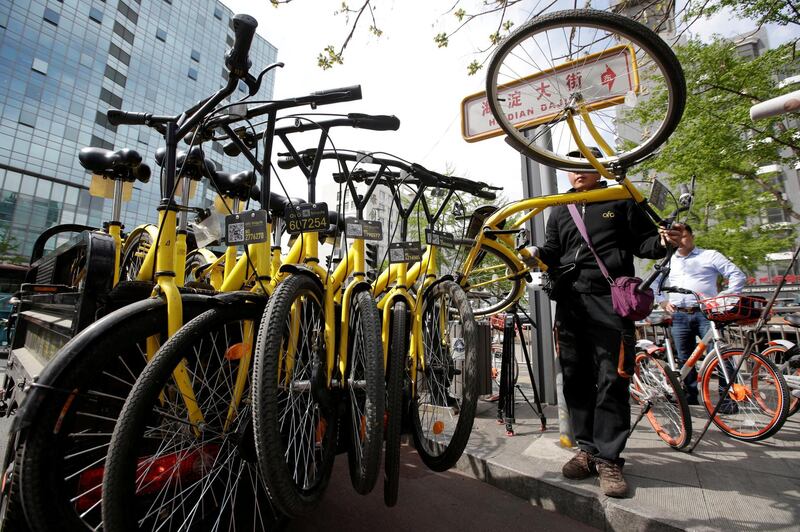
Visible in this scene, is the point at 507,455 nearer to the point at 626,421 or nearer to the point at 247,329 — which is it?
the point at 626,421

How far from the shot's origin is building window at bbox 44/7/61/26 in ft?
90.9

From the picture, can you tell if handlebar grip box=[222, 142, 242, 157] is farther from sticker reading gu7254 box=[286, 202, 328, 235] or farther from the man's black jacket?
the man's black jacket

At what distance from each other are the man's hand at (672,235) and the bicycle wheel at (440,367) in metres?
1.17

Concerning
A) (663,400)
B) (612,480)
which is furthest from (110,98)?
(612,480)

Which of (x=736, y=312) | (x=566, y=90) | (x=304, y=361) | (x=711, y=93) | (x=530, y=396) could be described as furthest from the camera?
(x=711, y=93)

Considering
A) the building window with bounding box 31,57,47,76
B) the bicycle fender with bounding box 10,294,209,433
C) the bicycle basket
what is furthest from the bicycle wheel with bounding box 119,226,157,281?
the building window with bounding box 31,57,47,76

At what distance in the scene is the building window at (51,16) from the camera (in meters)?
27.7

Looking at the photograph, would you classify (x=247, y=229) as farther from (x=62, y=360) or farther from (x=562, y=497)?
(x=562, y=497)

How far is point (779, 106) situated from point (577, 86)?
3.61 ft

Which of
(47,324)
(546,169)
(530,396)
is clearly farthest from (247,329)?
(530,396)

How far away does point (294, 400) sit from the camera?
5.83ft

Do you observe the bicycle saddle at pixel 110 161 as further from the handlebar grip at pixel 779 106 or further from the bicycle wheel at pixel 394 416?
the handlebar grip at pixel 779 106

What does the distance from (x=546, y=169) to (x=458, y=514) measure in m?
3.51

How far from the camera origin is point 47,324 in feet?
6.96
